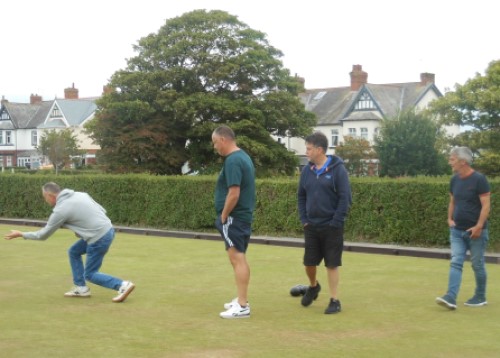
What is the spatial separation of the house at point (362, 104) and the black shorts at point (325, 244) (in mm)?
49792

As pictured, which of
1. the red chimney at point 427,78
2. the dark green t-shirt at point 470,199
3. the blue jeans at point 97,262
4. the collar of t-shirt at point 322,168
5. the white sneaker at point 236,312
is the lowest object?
the white sneaker at point 236,312

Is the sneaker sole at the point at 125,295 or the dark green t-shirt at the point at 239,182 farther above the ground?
the dark green t-shirt at the point at 239,182

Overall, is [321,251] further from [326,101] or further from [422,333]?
[326,101]

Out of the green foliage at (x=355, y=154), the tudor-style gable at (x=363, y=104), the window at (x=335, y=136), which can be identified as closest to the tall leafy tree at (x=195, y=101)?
the green foliage at (x=355, y=154)

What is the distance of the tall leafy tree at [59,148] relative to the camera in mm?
60650

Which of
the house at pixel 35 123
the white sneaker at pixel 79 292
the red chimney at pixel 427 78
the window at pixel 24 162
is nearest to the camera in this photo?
the white sneaker at pixel 79 292

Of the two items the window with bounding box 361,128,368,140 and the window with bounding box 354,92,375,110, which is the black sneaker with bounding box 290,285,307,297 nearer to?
the window with bounding box 361,128,368,140

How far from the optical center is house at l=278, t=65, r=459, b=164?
5881cm

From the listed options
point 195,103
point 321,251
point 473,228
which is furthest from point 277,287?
point 195,103

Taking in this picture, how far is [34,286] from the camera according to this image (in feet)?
29.9

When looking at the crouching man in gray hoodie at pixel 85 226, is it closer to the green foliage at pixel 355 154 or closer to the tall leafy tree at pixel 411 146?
the tall leafy tree at pixel 411 146

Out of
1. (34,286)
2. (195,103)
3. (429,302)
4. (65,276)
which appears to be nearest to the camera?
(429,302)

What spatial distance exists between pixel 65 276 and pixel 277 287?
2920 mm

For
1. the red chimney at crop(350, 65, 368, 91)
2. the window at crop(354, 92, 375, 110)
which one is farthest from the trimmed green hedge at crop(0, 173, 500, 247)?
the red chimney at crop(350, 65, 368, 91)
